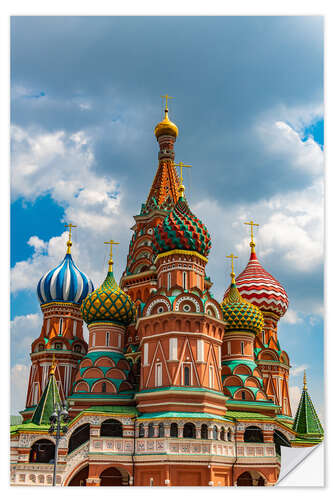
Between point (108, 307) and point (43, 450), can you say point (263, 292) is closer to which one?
point (108, 307)

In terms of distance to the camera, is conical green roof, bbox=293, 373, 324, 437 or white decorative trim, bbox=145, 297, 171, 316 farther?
conical green roof, bbox=293, 373, 324, 437

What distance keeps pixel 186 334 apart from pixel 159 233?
15.2ft

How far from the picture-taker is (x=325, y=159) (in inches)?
533

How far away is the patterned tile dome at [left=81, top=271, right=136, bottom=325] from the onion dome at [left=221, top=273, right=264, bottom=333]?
422 cm

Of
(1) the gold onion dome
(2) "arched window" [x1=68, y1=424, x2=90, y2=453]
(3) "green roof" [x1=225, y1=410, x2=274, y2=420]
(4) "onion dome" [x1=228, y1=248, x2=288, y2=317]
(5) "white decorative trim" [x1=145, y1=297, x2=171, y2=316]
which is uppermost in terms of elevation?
(1) the gold onion dome

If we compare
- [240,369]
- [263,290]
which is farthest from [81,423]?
[263,290]

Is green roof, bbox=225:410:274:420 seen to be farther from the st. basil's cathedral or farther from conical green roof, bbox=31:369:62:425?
conical green roof, bbox=31:369:62:425

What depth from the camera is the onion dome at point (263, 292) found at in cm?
3067

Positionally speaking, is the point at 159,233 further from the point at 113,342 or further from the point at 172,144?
the point at 172,144

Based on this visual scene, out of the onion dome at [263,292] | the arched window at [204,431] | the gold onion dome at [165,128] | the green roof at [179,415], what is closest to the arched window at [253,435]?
the green roof at [179,415]

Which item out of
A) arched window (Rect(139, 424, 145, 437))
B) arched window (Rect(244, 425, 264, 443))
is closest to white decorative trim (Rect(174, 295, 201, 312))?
arched window (Rect(139, 424, 145, 437))

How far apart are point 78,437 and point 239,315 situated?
8.45 metres

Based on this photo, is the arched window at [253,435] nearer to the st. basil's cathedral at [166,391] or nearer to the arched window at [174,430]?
the st. basil's cathedral at [166,391]

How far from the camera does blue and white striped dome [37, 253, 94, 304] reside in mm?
30047
